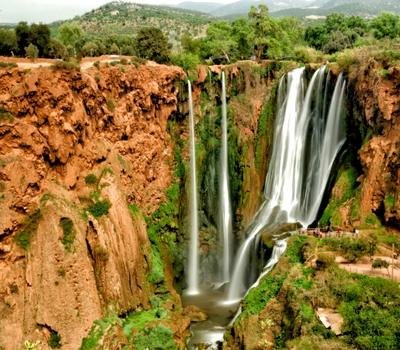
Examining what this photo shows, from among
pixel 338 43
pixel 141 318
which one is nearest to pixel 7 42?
pixel 141 318

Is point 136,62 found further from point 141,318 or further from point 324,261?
point 324,261

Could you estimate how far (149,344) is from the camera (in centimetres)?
2497

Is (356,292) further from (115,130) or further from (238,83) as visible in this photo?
(238,83)

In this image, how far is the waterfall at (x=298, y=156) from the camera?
32344 millimetres

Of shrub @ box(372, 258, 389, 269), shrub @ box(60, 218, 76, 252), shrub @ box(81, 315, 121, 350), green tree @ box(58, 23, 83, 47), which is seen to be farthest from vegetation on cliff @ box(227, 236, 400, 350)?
green tree @ box(58, 23, 83, 47)

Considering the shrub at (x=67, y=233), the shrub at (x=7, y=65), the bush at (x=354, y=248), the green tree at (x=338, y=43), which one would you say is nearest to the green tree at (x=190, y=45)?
the green tree at (x=338, y=43)

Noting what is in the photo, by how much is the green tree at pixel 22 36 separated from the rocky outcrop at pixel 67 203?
6.34 metres

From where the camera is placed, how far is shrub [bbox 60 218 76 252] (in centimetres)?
2541

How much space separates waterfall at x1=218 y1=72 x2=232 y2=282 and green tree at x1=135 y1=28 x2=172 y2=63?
632 cm

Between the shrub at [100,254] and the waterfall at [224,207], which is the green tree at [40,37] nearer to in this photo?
the waterfall at [224,207]

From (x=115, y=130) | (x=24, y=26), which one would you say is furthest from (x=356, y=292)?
(x=24, y=26)

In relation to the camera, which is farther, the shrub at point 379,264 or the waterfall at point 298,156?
the waterfall at point 298,156

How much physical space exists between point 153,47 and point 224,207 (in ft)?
51.7

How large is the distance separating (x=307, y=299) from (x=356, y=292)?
2.12 m
